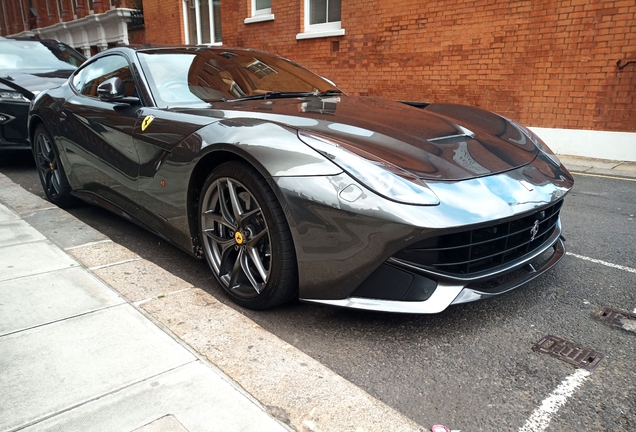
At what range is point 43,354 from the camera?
218 centimetres

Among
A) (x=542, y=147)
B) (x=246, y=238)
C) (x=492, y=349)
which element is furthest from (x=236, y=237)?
(x=542, y=147)

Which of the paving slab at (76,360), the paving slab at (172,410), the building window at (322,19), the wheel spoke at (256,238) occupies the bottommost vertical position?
the paving slab at (76,360)

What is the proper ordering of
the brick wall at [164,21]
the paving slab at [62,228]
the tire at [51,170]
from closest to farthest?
the paving slab at [62,228]
the tire at [51,170]
the brick wall at [164,21]

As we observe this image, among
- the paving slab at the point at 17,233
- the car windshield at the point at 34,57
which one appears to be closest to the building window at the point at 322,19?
the car windshield at the point at 34,57

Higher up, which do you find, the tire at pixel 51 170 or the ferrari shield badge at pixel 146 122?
the ferrari shield badge at pixel 146 122

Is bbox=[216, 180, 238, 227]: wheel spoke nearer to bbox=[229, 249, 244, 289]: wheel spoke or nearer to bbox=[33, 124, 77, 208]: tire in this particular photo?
bbox=[229, 249, 244, 289]: wheel spoke

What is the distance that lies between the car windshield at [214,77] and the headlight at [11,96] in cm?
353

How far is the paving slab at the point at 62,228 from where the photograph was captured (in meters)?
3.67

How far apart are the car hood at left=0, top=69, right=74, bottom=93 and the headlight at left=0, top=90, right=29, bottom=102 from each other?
0.12 metres

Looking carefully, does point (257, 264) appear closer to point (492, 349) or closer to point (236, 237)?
point (236, 237)

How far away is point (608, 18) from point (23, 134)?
790cm

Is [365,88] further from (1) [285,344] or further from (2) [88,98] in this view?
(1) [285,344]

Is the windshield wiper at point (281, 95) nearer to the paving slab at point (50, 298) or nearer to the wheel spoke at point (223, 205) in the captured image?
the wheel spoke at point (223, 205)

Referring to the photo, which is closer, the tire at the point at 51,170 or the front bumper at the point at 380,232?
the front bumper at the point at 380,232
